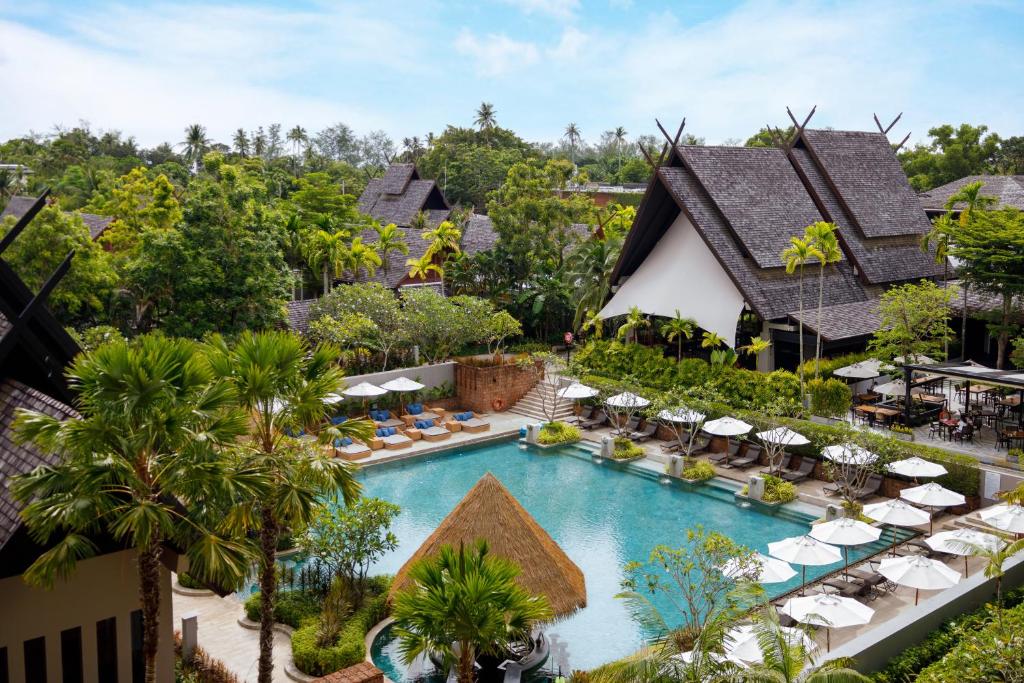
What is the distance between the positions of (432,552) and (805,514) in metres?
10.4

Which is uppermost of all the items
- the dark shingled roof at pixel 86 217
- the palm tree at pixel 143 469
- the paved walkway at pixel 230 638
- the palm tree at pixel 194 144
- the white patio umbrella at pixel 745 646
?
the palm tree at pixel 194 144

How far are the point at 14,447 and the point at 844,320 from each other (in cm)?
2423

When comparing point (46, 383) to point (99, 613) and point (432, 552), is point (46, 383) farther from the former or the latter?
point (432, 552)

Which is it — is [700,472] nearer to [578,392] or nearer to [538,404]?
[578,392]

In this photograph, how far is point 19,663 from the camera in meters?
9.88

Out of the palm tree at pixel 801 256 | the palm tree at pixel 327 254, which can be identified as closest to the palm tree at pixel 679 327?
the palm tree at pixel 801 256

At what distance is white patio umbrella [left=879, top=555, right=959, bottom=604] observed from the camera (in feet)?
47.2

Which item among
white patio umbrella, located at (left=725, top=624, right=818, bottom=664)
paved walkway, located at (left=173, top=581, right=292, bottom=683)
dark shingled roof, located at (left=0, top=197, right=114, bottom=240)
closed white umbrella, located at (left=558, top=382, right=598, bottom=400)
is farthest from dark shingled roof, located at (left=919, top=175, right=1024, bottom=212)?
dark shingled roof, located at (left=0, top=197, right=114, bottom=240)

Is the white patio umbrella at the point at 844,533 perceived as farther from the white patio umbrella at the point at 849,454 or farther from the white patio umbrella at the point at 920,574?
the white patio umbrella at the point at 849,454

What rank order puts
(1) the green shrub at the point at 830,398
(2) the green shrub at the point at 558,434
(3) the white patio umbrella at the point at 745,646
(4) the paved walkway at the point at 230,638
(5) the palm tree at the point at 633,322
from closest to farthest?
1. (3) the white patio umbrella at the point at 745,646
2. (4) the paved walkway at the point at 230,638
3. (1) the green shrub at the point at 830,398
4. (2) the green shrub at the point at 558,434
5. (5) the palm tree at the point at 633,322

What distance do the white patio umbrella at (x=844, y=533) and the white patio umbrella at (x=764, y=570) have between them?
1.57 meters

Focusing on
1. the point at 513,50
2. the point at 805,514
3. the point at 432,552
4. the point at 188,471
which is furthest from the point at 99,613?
the point at 513,50

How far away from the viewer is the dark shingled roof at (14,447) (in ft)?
30.5

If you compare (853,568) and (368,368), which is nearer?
(853,568)
